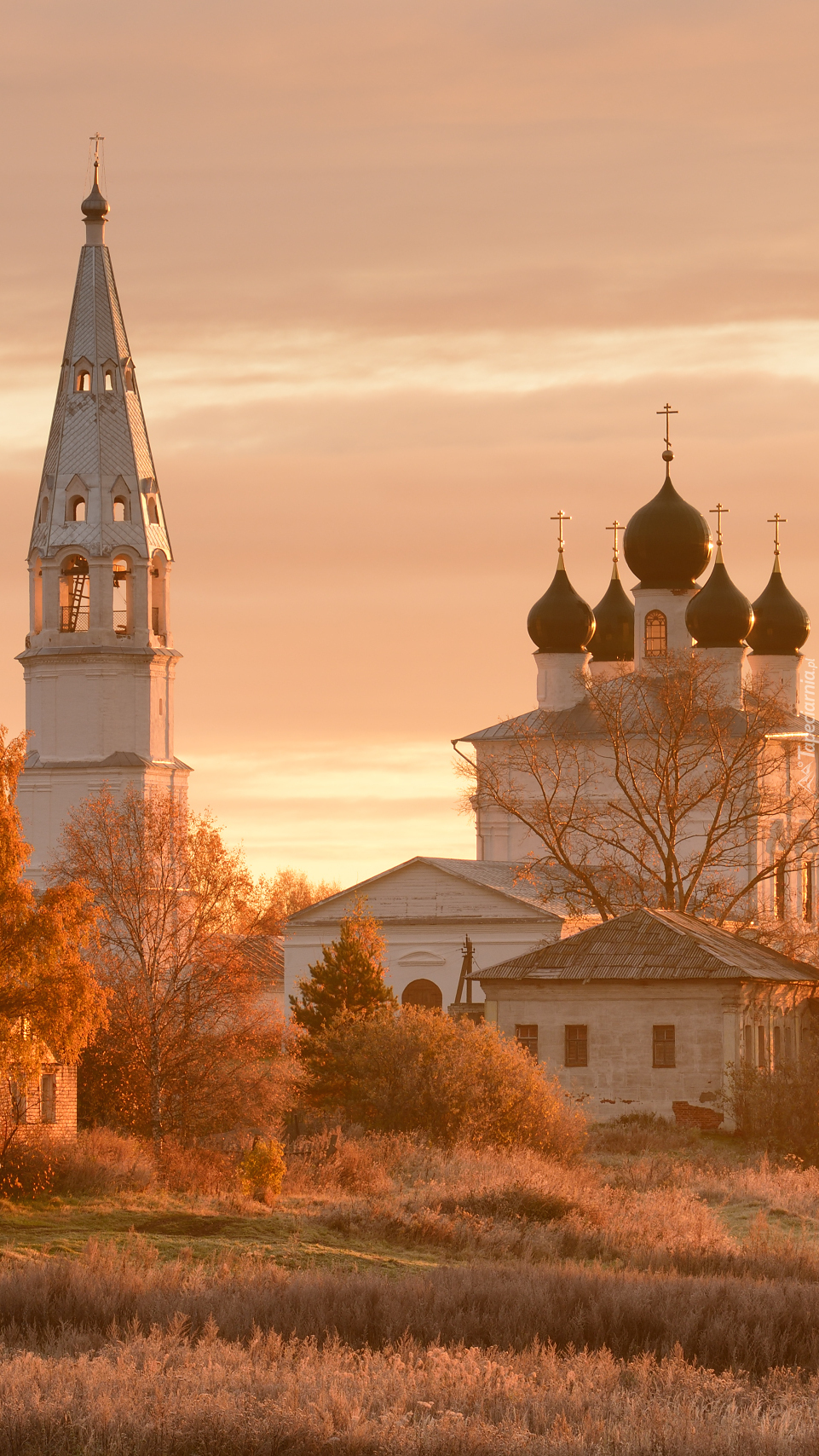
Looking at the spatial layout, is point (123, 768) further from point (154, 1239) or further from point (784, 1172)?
point (154, 1239)

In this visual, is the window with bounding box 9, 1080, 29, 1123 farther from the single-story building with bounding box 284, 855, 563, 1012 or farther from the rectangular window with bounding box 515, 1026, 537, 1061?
the single-story building with bounding box 284, 855, 563, 1012

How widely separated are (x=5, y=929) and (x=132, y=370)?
50348 millimetres

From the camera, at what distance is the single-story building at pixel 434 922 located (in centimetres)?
5472

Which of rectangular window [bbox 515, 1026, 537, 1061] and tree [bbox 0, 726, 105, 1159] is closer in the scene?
tree [bbox 0, 726, 105, 1159]

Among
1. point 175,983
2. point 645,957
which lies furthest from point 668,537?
point 175,983

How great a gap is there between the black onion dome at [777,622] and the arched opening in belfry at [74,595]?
2128cm

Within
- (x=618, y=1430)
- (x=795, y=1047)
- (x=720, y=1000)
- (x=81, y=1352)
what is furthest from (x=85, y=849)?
(x=618, y=1430)

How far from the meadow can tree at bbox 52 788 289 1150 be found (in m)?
4.94

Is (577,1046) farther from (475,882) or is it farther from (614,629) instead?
(614,629)

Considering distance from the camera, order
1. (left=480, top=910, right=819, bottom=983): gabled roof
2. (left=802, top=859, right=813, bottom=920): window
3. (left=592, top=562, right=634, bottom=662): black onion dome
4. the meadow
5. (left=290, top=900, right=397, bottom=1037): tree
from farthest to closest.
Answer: (left=592, top=562, right=634, bottom=662): black onion dome < (left=802, top=859, right=813, bottom=920): window < (left=290, top=900, right=397, bottom=1037): tree < (left=480, top=910, right=819, bottom=983): gabled roof < the meadow

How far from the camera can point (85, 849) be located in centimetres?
3859

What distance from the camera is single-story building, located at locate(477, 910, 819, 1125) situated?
3834cm

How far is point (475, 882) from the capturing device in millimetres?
55375

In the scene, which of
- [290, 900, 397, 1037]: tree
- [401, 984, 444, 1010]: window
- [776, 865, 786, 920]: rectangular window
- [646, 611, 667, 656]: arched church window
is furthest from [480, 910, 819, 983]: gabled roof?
[646, 611, 667, 656]: arched church window
